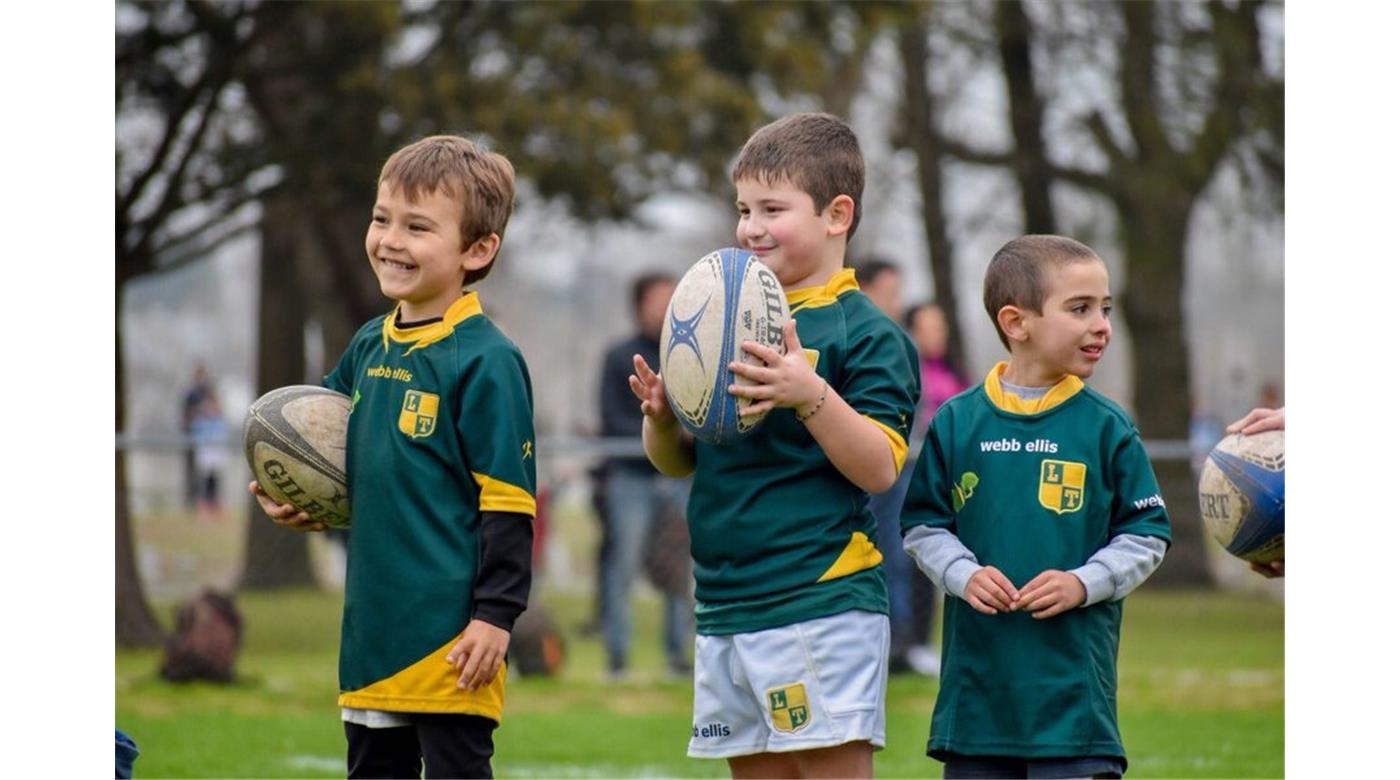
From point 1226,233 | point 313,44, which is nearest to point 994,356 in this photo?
point 1226,233

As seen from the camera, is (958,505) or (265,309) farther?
(265,309)

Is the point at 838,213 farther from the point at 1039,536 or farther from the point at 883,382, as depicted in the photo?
the point at 1039,536

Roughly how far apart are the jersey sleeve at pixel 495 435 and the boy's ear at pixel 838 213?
90 centimetres

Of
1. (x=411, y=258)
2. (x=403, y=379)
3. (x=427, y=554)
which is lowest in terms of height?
(x=427, y=554)

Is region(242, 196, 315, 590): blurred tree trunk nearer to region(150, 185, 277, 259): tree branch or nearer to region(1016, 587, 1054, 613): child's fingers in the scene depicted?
region(150, 185, 277, 259): tree branch

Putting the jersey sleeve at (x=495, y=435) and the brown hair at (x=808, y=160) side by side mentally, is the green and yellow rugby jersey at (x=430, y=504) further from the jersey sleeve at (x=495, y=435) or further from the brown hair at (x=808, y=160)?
the brown hair at (x=808, y=160)

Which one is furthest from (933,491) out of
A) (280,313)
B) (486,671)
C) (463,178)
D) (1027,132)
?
(1027,132)

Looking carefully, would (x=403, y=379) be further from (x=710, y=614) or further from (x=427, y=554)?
(x=710, y=614)

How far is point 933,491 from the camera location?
15.3 feet

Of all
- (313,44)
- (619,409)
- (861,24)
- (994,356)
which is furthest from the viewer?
(994,356)

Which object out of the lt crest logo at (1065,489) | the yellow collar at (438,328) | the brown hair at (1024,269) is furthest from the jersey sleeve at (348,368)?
the lt crest logo at (1065,489)

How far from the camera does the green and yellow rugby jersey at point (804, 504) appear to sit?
4375mm

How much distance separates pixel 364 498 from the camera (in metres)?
4.50

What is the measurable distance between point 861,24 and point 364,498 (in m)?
10.9
